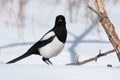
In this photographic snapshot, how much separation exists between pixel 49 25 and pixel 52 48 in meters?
2.84

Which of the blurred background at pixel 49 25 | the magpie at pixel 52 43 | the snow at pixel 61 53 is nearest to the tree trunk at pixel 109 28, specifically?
the snow at pixel 61 53

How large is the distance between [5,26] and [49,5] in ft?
5.82

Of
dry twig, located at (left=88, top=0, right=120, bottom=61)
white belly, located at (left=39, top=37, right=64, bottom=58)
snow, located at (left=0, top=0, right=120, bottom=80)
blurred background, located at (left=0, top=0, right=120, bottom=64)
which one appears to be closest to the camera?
snow, located at (left=0, top=0, right=120, bottom=80)

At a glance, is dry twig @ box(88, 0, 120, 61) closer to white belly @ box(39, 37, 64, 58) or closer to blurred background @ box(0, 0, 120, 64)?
white belly @ box(39, 37, 64, 58)

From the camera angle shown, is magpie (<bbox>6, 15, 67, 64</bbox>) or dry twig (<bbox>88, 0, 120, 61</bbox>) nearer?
dry twig (<bbox>88, 0, 120, 61</bbox>)

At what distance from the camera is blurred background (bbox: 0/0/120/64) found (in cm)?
538

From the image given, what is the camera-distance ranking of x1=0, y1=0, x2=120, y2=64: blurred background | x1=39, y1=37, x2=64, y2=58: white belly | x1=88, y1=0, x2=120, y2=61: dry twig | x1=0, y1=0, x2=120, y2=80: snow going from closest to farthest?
x1=0, y1=0, x2=120, y2=80: snow → x1=88, y1=0, x2=120, y2=61: dry twig → x1=39, y1=37, x2=64, y2=58: white belly → x1=0, y1=0, x2=120, y2=64: blurred background

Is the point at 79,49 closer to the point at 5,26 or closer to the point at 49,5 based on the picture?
the point at 5,26

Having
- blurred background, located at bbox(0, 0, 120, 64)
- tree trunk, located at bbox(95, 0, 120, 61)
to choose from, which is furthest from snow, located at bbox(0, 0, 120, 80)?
tree trunk, located at bbox(95, 0, 120, 61)

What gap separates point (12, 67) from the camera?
3.10m

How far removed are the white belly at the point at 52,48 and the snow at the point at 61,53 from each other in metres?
0.26

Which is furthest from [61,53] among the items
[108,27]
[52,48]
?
[108,27]

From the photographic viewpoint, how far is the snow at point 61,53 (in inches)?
117

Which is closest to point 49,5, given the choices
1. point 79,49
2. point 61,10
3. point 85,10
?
point 61,10
